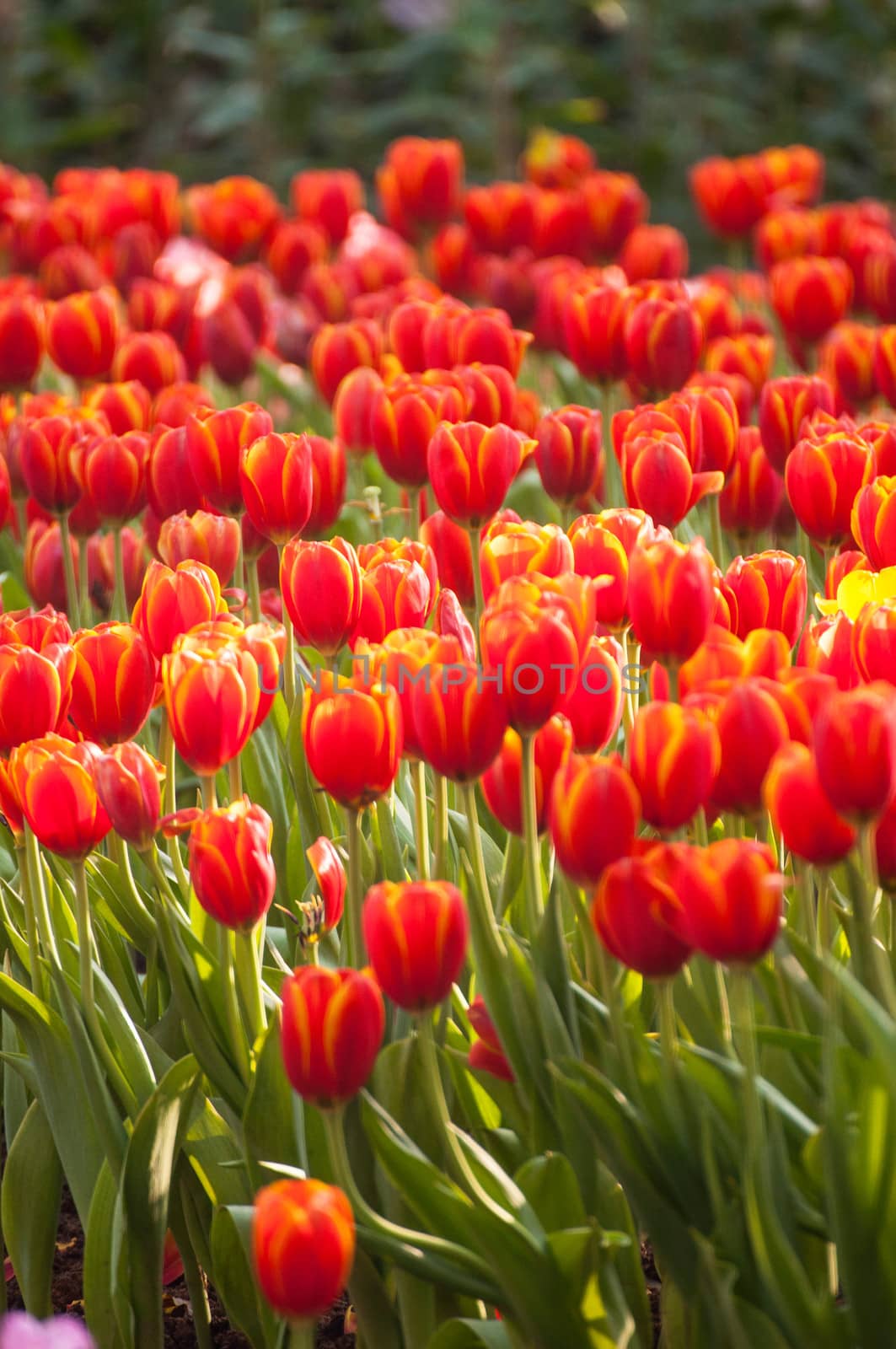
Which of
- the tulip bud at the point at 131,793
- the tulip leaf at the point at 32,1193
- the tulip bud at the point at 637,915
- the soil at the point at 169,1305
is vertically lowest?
the soil at the point at 169,1305

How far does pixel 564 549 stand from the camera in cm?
114

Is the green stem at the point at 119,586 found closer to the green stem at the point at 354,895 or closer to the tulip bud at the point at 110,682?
the tulip bud at the point at 110,682

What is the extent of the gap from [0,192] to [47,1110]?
7.56 feet

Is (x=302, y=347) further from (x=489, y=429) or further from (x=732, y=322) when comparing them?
(x=489, y=429)

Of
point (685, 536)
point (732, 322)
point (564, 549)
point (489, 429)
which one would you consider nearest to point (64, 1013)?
point (564, 549)

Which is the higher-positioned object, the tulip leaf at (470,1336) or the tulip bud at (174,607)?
the tulip bud at (174,607)

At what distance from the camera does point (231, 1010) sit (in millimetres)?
1100

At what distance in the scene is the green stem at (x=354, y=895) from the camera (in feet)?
3.34

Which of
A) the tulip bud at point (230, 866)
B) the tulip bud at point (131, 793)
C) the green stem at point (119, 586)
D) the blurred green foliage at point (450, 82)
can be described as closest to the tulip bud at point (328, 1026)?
the tulip bud at point (230, 866)

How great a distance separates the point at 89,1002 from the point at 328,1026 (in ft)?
0.92

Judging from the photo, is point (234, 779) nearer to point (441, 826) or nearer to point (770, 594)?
point (441, 826)

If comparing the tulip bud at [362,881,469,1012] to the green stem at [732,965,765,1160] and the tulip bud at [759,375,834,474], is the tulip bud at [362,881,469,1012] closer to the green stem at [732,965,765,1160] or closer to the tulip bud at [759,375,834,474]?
the green stem at [732,965,765,1160]

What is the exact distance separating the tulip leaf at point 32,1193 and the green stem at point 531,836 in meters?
0.44

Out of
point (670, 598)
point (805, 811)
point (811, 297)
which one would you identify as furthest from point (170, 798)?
point (811, 297)
